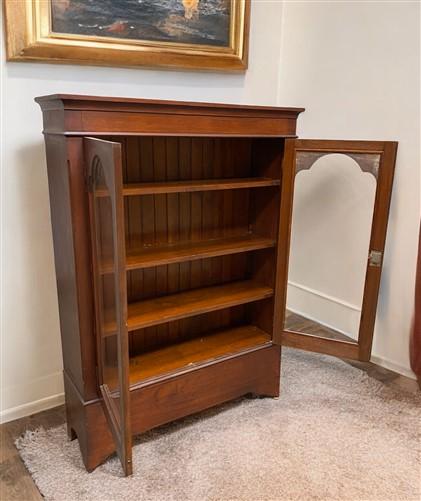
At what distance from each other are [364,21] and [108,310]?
1.92m

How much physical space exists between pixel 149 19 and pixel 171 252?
103cm

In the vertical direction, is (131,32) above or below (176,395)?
above

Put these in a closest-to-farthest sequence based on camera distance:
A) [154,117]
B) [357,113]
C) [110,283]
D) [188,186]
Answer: [110,283] → [154,117] → [188,186] → [357,113]

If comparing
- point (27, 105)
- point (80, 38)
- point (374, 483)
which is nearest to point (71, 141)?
point (27, 105)

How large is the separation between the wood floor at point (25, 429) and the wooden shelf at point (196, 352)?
48 cm

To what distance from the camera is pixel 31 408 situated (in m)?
2.04

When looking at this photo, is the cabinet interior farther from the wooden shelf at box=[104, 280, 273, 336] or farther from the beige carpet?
the beige carpet

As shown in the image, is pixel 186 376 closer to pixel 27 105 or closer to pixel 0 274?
pixel 0 274

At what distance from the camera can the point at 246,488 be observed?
1.63 metres

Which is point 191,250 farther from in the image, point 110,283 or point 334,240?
point 334,240

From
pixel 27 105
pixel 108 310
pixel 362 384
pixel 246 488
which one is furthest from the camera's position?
pixel 362 384

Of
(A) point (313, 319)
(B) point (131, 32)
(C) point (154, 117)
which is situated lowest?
(A) point (313, 319)

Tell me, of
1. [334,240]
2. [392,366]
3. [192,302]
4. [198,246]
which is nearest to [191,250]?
[198,246]

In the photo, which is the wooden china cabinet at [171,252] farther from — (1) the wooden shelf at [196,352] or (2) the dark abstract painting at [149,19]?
(2) the dark abstract painting at [149,19]
